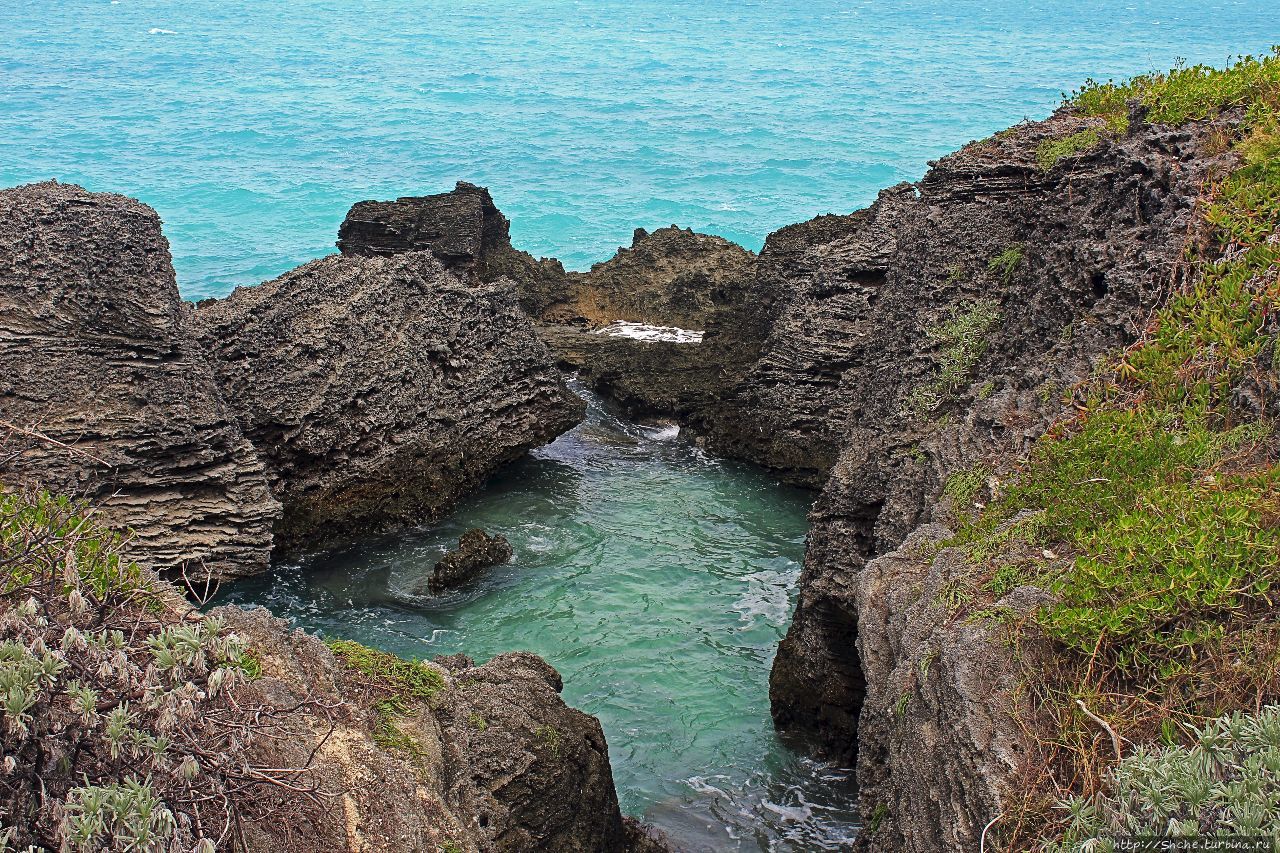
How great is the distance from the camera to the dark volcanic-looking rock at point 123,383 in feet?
47.6

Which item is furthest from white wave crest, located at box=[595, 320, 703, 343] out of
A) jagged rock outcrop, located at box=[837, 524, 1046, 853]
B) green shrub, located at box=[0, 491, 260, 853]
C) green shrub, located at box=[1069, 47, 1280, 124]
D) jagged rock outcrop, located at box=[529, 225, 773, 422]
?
green shrub, located at box=[0, 491, 260, 853]

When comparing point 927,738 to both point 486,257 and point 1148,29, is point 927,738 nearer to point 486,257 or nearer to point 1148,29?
point 486,257

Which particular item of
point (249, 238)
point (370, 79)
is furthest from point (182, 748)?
point (370, 79)

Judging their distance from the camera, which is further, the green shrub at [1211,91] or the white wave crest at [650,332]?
the white wave crest at [650,332]

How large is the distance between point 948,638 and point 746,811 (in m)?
4.98

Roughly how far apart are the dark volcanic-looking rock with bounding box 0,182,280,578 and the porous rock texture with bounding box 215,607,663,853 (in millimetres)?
6654

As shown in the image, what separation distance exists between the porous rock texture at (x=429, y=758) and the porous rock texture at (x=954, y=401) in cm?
222

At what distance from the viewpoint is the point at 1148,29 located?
362 ft

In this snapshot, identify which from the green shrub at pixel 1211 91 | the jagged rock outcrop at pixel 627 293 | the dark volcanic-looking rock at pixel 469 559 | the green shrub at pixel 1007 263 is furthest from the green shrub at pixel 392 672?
the jagged rock outcrop at pixel 627 293

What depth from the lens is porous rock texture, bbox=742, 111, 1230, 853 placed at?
692 centimetres

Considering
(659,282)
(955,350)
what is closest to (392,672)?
(955,350)

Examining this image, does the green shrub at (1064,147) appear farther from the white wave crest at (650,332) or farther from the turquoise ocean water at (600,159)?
the white wave crest at (650,332)

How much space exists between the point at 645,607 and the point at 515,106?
61476 mm

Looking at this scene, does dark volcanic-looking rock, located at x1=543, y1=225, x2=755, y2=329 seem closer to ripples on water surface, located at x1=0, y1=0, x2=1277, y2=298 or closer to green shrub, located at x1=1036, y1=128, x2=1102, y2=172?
green shrub, located at x1=1036, y1=128, x2=1102, y2=172
